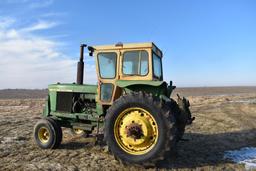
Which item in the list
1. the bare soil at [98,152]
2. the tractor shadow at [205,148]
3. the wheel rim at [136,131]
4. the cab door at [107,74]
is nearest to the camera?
the bare soil at [98,152]

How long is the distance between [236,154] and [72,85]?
16.4 ft

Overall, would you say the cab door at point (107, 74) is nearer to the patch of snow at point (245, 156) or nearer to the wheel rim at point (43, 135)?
the wheel rim at point (43, 135)

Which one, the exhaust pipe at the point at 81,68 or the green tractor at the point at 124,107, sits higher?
the exhaust pipe at the point at 81,68

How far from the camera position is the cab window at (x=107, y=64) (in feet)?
30.6

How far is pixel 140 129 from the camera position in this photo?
821 cm

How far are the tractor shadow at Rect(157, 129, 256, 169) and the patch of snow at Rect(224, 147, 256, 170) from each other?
22 centimetres

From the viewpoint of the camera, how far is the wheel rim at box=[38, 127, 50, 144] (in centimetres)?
1018

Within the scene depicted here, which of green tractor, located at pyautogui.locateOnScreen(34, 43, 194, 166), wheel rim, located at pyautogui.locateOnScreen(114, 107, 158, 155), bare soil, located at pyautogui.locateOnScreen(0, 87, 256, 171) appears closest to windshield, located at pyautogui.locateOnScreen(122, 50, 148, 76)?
green tractor, located at pyautogui.locateOnScreen(34, 43, 194, 166)

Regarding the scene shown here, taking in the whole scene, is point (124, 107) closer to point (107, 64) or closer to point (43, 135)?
point (107, 64)

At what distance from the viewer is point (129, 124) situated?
8.27 m

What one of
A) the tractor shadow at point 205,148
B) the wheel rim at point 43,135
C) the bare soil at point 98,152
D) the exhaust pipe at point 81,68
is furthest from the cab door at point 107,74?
the tractor shadow at point 205,148

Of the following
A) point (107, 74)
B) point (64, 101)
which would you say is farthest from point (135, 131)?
point (64, 101)

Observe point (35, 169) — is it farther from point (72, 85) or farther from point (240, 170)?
point (240, 170)

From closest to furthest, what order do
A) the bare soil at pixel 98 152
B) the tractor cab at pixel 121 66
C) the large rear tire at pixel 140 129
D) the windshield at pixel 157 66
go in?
the large rear tire at pixel 140 129 → the bare soil at pixel 98 152 → the tractor cab at pixel 121 66 → the windshield at pixel 157 66
